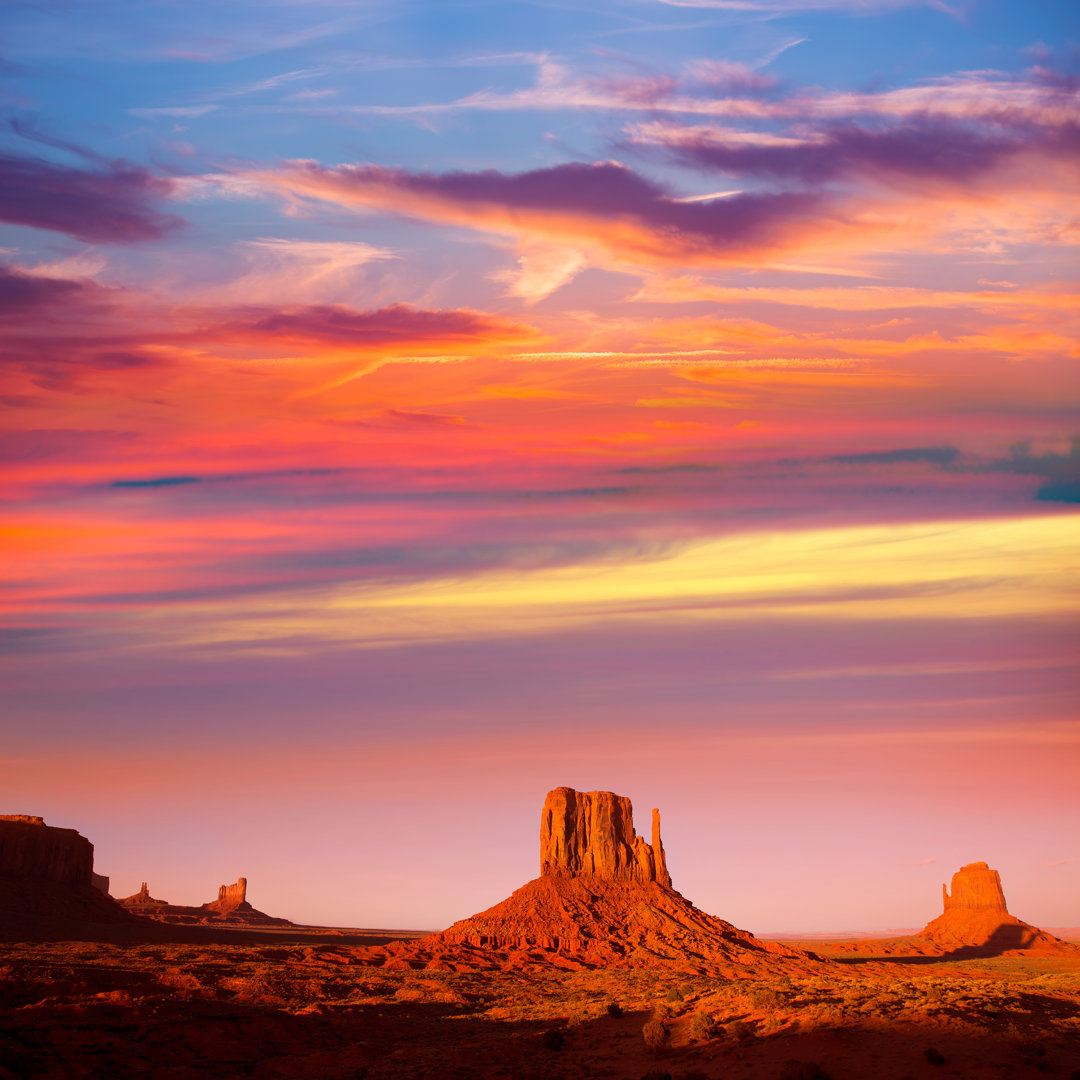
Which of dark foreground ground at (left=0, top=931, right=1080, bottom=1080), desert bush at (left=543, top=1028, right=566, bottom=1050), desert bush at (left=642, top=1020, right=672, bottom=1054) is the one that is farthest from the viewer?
desert bush at (left=543, top=1028, right=566, bottom=1050)

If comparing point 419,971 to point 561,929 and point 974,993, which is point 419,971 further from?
point 974,993

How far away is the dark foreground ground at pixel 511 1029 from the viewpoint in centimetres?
5062

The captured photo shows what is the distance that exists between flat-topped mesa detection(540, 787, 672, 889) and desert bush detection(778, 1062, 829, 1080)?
364 ft

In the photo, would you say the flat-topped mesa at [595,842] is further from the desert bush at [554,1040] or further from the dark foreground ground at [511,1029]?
the desert bush at [554,1040]

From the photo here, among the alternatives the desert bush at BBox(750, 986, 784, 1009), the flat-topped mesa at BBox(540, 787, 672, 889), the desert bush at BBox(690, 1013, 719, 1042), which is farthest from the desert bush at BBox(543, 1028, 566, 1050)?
the flat-topped mesa at BBox(540, 787, 672, 889)

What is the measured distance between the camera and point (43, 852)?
16725 centimetres

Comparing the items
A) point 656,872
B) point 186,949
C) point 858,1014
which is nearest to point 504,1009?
point 858,1014

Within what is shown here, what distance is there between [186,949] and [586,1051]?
283 ft

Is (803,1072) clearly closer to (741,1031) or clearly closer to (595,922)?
(741,1031)

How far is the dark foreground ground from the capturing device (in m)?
50.6

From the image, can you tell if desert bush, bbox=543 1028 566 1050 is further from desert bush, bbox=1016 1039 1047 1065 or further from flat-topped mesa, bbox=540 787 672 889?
flat-topped mesa, bbox=540 787 672 889

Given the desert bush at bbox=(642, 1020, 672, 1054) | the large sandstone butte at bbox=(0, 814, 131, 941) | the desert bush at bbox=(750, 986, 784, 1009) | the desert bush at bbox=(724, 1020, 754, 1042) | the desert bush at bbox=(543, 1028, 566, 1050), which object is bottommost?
the desert bush at bbox=(543, 1028, 566, 1050)

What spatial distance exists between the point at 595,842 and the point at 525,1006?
73657 millimetres

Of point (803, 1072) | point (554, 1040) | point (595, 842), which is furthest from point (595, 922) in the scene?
point (803, 1072)
